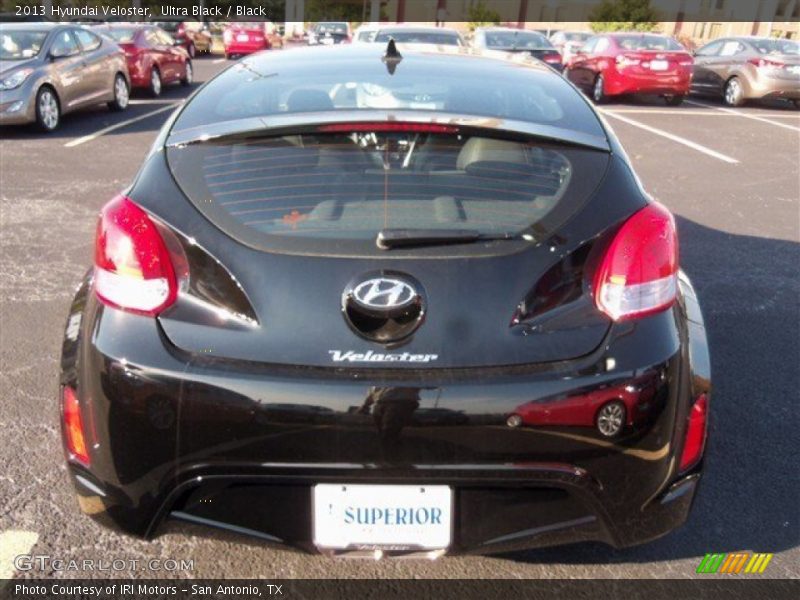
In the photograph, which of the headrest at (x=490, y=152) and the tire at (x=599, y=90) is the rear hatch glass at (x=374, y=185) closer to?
the headrest at (x=490, y=152)

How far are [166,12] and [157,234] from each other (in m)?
34.0

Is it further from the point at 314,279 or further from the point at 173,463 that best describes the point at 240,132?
the point at 173,463

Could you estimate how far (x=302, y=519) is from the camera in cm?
209

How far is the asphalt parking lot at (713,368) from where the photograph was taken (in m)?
2.58

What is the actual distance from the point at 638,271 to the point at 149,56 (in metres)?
14.4

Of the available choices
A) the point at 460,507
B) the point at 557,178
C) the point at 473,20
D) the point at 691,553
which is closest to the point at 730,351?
the point at 691,553

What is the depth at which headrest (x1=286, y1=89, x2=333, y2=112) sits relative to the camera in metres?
2.53

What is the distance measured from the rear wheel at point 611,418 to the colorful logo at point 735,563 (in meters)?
0.84

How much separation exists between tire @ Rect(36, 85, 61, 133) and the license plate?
31.9ft

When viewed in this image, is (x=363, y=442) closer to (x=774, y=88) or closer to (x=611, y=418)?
(x=611, y=418)

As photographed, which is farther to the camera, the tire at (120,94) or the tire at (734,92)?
the tire at (734,92)

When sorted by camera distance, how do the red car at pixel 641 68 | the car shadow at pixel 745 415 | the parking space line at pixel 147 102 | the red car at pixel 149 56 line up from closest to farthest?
1. the car shadow at pixel 745 415
2. the parking space line at pixel 147 102
3. the red car at pixel 149 56
4. the red car at pixel 641 68

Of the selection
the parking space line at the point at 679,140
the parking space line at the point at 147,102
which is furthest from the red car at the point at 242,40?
the parking space line at the point at 679,140

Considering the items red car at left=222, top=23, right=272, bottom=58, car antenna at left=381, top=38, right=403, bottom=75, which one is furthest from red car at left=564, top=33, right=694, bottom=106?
red car at left=222, top=23, right=272, bottom=58
